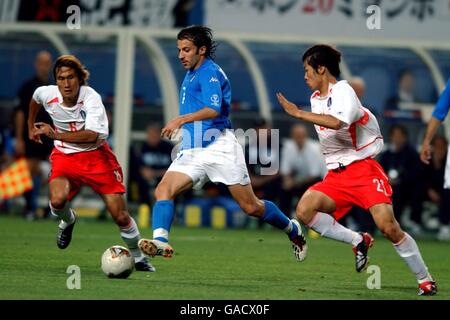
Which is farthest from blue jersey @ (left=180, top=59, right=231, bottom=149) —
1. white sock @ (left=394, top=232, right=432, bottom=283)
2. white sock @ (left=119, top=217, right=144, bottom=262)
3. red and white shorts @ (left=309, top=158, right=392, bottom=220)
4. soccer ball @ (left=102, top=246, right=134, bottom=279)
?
white sock @ (left=394, top=232, right=432, bottom=283)

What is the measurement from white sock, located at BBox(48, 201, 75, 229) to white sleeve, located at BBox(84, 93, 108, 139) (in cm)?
77

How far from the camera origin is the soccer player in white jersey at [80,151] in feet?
36.7

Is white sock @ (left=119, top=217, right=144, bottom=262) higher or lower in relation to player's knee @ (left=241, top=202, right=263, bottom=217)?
lower

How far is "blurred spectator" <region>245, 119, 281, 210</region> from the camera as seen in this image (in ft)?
63.6

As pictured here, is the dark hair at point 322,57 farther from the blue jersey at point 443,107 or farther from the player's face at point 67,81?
the player's face at point 67,81

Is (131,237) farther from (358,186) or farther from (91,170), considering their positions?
(358,186)

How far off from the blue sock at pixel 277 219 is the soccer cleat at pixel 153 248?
160 centimetres

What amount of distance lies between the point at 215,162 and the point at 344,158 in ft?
3.72

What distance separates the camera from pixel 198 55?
36.0ft

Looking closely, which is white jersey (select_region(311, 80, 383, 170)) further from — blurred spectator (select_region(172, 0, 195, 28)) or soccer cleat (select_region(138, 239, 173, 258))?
blurred spectator (select_region(172, 0, 195, 28))

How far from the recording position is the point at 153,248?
9867 mm
